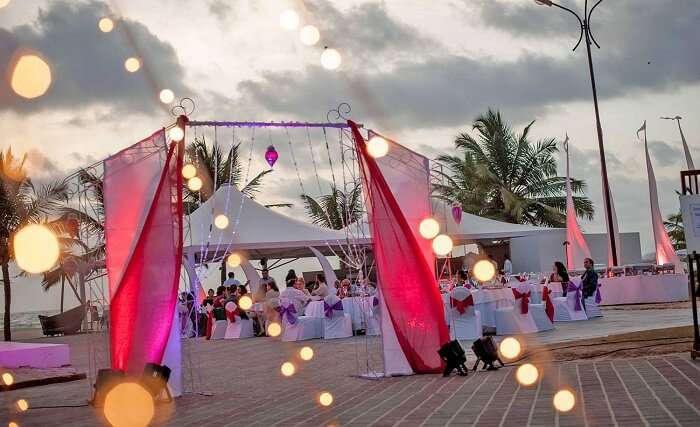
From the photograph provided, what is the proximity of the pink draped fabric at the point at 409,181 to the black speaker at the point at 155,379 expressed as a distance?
3.14 metres

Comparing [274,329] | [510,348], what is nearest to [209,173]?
[274,329]

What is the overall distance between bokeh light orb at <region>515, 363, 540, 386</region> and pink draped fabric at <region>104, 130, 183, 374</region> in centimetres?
344

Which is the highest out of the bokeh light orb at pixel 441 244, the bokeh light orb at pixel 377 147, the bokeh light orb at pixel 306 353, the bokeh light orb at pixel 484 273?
the bokeh light orb at pixel 377 147

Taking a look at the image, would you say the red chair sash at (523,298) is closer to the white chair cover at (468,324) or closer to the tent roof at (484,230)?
the white chair cover at (468,324)

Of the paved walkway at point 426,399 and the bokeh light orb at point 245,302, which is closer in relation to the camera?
the paved walkway at point 426,399

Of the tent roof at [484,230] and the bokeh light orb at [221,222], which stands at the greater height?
the bokeh light orb at [221,222]

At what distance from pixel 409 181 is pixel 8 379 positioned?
18.8 ft

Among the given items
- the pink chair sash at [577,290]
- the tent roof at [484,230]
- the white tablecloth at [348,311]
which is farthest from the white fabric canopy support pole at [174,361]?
the tent roof at [484,230]

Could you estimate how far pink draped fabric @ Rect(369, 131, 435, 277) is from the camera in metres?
9.34

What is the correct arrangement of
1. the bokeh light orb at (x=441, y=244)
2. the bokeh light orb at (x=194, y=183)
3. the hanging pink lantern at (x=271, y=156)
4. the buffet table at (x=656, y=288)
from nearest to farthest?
the bokeh light orb at (x=441, y=244) → the hanging pink lantern at (x=271, y=156) → the buffet table at (x=656, y=288) → the bokeh light orb at (x=194, y=183)

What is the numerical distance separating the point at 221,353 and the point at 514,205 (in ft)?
74.9

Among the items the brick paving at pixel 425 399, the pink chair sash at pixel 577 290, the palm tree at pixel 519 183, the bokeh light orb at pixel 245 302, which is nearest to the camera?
the brick paving at pixel 425 399

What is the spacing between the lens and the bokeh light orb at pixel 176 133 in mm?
8727

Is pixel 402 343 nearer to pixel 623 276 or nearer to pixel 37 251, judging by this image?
pixel 623 276
